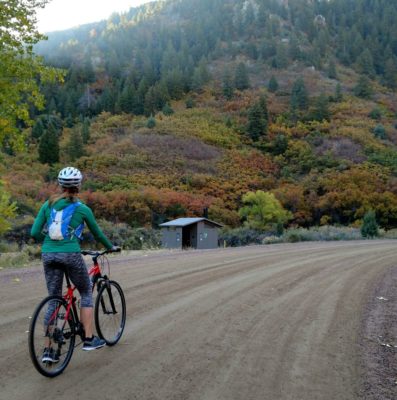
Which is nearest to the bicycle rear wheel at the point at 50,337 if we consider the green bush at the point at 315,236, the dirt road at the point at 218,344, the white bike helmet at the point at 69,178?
the dirt road at the point at 218,344

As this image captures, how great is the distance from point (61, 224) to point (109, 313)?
5.05ft

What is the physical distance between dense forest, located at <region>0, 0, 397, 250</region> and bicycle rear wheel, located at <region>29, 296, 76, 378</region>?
9.22m

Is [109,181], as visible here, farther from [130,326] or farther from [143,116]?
[130,326]

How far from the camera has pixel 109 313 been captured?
5629 millimetres

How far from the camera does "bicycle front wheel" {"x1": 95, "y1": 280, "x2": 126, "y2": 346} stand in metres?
5.39

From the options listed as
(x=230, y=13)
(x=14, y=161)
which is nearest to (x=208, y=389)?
(x=14, y=161)

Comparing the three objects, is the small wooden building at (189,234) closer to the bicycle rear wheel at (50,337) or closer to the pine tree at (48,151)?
the pine tree at (48,151)

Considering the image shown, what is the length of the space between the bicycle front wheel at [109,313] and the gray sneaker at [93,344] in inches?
7.3

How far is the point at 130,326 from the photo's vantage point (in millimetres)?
6512

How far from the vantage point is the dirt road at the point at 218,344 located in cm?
433

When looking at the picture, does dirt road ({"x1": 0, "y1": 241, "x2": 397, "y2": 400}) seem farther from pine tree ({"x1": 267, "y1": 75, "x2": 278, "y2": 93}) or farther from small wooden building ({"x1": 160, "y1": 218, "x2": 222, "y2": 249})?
pine tree ({"x1": 267, "y1": 75, "x2": 278, "y2": 93})

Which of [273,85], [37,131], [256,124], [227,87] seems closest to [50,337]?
[256,124]

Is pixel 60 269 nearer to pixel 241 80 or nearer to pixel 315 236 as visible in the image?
pixel 315 236

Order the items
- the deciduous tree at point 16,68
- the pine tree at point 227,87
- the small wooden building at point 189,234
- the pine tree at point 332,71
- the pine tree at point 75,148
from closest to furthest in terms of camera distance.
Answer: the deciduous tree at point 16,68
the small wooden building at point 189,234
the pine tree at point 75,148
the pine tree at point 227,87
the pine tree at point 332,71
